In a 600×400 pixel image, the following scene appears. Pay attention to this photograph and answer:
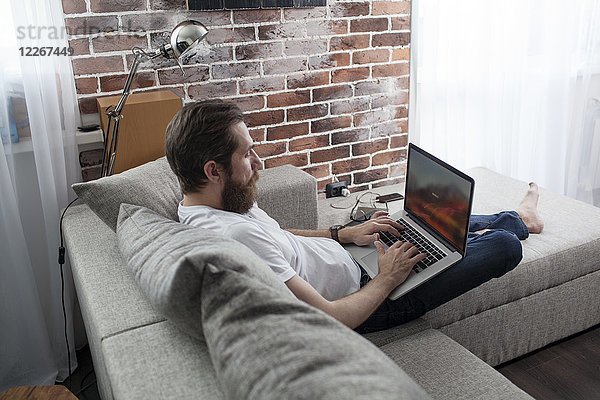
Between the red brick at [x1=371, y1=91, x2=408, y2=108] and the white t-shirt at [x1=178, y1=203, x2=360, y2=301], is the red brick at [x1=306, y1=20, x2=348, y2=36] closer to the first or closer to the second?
the red brick at [x1=371, y1=91, x2=408, y2=108]

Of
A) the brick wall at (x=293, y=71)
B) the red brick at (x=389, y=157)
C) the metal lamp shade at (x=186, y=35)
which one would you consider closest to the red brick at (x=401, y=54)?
the brick wall at (x=293, y=71)

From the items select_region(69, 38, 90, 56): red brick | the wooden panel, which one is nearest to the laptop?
the wooden panel

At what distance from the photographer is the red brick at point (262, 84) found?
262 cm

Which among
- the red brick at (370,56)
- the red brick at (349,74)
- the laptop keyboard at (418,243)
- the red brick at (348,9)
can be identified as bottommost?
the laptop keyboard at (418,243)

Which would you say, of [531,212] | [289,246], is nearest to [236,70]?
[289,246]

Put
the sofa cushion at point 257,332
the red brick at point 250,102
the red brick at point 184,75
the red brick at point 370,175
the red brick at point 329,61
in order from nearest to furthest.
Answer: the sofa cushion at point 257,332 < the red brick at point 184,75 < the red brick at point 250,102 < the red brick at point 329,61 < the red brick at point 370,175

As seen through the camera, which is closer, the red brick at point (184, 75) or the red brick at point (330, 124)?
the red brick at point (184, 75)

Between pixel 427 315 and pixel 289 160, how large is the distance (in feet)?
4.02

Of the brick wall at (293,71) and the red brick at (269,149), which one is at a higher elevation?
the brick wall at (293,71)

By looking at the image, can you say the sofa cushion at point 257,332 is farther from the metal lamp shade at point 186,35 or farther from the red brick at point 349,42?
the red brick at point 349,42

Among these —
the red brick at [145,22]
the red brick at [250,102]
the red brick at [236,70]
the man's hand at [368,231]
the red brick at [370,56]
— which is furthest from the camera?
the red brick at [370,56]

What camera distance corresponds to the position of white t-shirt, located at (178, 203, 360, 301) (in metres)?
1.54

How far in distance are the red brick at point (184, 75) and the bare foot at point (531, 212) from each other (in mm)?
1465

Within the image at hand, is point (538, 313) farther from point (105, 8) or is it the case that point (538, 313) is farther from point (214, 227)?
point (105, 8)
